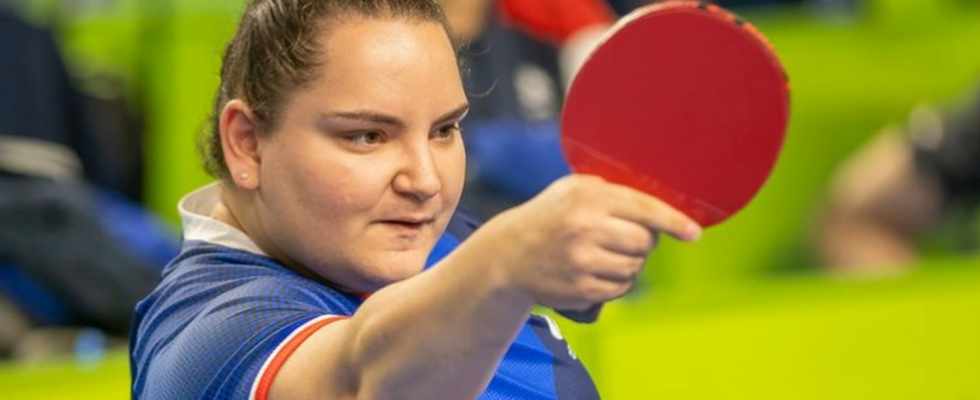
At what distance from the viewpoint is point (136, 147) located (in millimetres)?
3549

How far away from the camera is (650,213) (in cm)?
100

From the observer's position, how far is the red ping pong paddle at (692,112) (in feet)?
3.39

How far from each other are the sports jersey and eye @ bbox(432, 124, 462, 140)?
0.15m

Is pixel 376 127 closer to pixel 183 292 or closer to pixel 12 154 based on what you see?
pixel 183 292

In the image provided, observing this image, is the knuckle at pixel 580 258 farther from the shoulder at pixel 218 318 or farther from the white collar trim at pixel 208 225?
the white collar trim at pixel 208 225

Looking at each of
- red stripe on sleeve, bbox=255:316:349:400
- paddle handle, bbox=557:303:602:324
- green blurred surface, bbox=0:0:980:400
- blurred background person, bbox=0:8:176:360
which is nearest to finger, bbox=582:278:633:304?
red stripe on sleeve, bbox=255:316:349:400

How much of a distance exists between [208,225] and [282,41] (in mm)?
207

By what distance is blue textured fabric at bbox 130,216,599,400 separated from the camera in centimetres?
121

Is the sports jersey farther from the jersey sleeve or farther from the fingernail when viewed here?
Answer: the fingernail

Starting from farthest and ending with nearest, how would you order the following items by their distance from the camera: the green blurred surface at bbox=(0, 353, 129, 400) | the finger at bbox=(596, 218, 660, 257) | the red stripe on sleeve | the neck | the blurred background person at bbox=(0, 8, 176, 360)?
1. the blurred background person at bbox=(0, 8, 176, 360)
2. the green blurred surface at bbox=(0, 353, 129, 400)
3. the neck
4. the red stripe on sleeve
5. the finger at bbox=(596, 218, 660, 257)

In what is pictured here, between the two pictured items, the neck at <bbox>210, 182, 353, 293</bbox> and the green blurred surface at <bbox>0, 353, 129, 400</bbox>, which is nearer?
the neck at <bbox>210, 182, 353, 293</bbox>

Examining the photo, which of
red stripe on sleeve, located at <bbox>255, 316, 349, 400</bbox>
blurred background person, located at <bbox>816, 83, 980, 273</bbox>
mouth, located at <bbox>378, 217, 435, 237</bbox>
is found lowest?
blurred background person, located at <bbox>816, 83, 980, 273</bbox>

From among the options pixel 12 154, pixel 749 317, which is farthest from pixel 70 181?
pixel 749 317

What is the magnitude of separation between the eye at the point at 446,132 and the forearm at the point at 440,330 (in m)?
0.21
